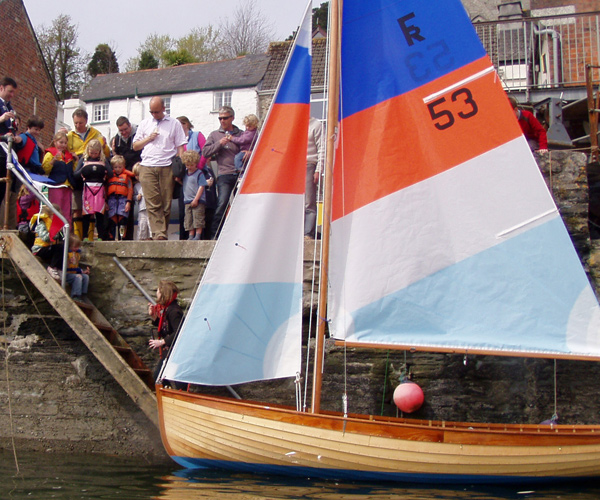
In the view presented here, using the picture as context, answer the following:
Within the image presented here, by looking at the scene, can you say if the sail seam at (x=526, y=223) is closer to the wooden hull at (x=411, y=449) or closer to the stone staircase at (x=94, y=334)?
the wooden hull at (x=411, y=449)

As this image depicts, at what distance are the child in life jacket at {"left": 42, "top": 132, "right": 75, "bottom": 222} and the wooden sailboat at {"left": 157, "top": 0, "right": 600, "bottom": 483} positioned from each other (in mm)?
2885

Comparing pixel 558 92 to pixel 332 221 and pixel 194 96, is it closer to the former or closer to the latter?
pixel 332 221

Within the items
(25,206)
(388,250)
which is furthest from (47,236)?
(388,250)

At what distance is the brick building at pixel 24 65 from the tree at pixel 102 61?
18.9 m

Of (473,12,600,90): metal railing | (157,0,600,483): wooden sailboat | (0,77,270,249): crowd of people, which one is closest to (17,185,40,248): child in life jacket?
(0,77,270,249): crowd of people

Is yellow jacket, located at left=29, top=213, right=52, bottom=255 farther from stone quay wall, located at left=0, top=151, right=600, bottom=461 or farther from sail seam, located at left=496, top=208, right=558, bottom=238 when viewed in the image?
sail seam, located at left=496, top=208, right=558, bottom=238

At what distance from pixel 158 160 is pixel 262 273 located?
296 centimetres

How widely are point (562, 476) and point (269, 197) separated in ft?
11.6

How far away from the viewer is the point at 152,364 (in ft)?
26.5

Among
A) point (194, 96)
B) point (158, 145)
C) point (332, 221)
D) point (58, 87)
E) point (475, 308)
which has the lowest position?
point (475, 308)

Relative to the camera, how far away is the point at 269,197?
678cm

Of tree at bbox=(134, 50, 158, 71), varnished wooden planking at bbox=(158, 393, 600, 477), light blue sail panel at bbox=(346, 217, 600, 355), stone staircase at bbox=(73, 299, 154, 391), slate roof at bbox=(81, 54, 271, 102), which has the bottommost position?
varnished wooden planking at bbox=(158, 393, 600, 477)

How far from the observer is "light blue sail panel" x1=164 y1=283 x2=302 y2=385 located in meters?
6.64

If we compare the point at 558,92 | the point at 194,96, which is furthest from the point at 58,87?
the point at 558,92
